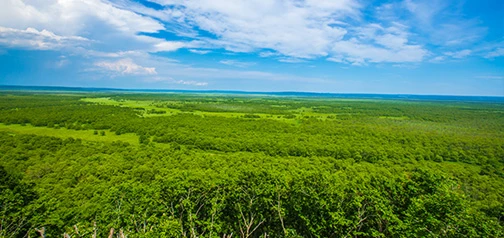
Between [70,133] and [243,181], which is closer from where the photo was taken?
[243,181]

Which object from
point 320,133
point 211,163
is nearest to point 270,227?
point 211,163

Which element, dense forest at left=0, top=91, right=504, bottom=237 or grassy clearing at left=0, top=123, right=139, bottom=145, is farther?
grassy clearing at left=0, top=123, right=139, bottom=145

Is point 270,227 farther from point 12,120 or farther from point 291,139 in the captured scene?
point 12,120

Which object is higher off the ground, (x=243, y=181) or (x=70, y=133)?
(x=243, y=181)

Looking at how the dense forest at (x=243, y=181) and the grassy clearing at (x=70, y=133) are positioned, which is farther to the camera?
the grassy clearing at (x=70, y=133)
